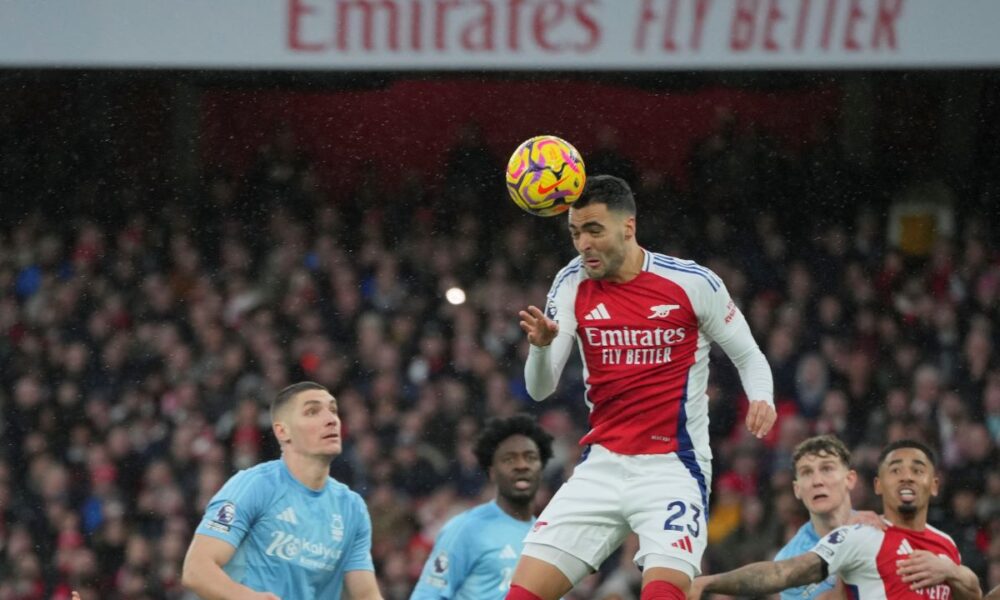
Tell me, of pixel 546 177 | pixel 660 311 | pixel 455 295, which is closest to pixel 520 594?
pixel 660 311

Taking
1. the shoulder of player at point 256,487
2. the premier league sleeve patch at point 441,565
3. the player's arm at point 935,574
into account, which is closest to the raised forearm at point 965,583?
the player's arm at point 935,574

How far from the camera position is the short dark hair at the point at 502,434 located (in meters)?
7.94

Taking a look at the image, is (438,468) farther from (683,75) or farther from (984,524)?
(683,75)

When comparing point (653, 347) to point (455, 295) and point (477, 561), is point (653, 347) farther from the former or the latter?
point (455, 295)

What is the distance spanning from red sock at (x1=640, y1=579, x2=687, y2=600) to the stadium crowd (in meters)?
4.32

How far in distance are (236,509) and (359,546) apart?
2.07 feet

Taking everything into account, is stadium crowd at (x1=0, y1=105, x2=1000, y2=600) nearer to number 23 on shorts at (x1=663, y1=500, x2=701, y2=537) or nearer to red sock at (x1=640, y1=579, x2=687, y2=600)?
number 23 on shorts at (x1=663, y1=500, x2=701, y2=537)

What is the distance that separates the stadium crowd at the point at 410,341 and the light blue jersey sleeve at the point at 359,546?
3.70 m

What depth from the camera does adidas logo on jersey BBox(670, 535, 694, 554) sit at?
18.5 feet

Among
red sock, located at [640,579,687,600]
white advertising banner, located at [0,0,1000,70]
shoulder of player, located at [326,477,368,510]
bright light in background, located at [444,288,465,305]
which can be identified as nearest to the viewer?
red sock, located at [640,579,687,600]

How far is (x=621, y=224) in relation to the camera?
586 cm

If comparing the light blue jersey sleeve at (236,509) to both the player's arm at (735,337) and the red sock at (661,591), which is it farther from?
the player's arm at (735,337)

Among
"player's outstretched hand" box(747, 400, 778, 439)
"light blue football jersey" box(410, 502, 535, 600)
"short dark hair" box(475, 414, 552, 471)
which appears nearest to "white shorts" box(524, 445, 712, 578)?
"player's outstretched hand" box(747, 400, 778, 439)

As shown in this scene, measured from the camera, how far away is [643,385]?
588cm
